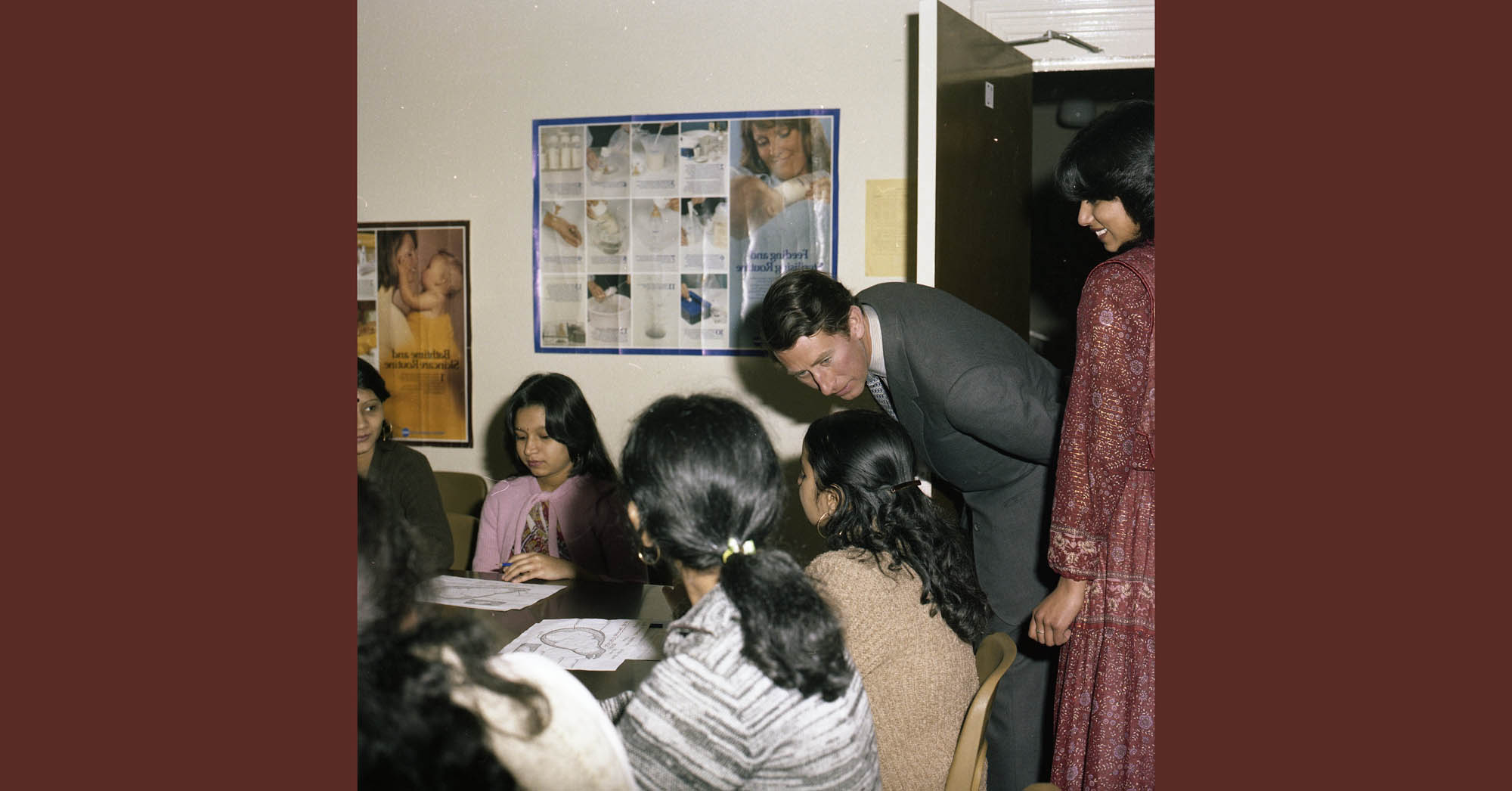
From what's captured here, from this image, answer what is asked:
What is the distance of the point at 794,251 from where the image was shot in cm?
252

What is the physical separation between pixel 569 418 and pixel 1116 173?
1.18m

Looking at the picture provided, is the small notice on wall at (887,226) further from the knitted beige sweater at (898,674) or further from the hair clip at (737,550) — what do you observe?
the hair clip at (737,550)

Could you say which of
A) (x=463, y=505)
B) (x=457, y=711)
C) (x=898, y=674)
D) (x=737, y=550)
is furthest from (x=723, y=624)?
(x=463, y=505)

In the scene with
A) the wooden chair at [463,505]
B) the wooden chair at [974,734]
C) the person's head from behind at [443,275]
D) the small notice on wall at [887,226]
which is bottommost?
the wooden chair at [974,734]

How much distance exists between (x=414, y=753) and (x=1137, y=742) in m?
0.89

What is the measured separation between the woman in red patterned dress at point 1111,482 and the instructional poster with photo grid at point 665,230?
1.30 meters

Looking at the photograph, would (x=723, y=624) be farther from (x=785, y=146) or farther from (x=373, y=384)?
(x=785, y=146)

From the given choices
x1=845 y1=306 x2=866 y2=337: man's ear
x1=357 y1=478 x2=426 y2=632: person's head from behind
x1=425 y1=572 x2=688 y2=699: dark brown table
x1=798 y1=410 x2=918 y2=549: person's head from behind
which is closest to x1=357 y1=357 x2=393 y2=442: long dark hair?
x1=357 y1=478 x2=426 y2=632: person's head from behind

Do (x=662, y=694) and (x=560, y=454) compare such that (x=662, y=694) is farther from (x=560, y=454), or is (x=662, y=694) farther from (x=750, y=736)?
(x=560, y=454)

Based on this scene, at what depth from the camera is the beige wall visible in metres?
2.43

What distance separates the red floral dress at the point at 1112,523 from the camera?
3.83 feet

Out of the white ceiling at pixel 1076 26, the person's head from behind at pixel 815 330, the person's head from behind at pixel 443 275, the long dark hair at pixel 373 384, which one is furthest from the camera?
the white ceiling at pixel 1076 26

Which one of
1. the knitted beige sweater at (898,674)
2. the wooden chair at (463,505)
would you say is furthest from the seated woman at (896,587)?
the wooden chair at (463,505)

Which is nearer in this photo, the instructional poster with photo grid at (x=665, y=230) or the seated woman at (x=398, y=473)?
the seated woman at (x=398, y=473)
